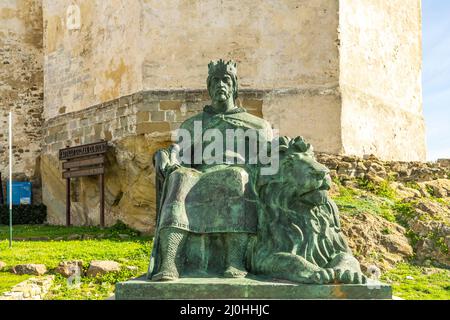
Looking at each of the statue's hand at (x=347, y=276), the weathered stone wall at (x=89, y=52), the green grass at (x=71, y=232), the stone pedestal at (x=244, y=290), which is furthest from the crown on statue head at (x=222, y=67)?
the weathered stone wall at (x=89, y=52)

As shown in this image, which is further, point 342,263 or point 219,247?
point 219,247

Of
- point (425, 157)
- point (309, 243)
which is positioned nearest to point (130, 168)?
point (425, 157)

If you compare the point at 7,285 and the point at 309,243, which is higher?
the point at 309,243

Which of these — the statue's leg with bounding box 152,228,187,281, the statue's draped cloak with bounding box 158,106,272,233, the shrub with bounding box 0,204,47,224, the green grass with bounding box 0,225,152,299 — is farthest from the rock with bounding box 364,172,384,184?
the shrub with bounding box 0,204,47,224

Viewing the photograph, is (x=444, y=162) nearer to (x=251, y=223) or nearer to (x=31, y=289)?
(x=31, y=289)

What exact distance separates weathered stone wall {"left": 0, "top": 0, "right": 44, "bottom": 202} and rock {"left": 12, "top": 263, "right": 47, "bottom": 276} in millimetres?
9641

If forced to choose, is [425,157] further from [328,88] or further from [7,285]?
[7,285]

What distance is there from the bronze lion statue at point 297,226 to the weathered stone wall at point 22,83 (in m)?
14.1

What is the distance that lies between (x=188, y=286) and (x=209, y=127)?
1.60 meters

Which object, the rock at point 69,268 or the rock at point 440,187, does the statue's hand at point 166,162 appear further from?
the rock at point 440,187

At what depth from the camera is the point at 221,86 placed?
5609mm

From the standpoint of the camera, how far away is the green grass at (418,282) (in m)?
7.63

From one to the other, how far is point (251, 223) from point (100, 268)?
169 inches

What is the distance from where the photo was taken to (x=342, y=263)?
4602mm
